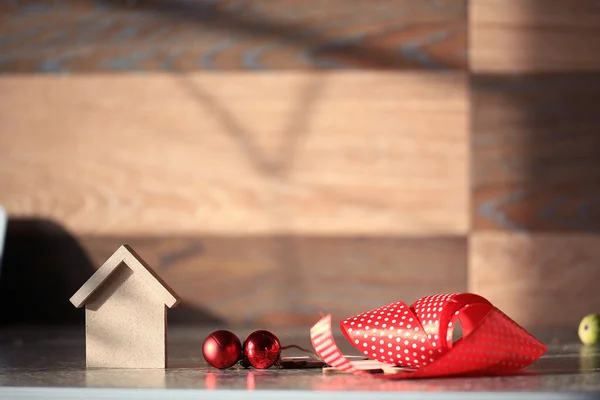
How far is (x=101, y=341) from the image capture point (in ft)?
3.37

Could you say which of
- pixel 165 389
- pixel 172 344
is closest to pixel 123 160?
pixel 172 344

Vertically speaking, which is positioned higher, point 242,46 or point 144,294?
point 242,46

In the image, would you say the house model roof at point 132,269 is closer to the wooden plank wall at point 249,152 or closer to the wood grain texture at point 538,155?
the wooden plank wall at point 249,152

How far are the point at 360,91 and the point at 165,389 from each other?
0.82 meters

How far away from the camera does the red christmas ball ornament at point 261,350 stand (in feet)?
3.34

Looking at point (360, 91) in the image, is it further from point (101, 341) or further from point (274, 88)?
point (101, 341)

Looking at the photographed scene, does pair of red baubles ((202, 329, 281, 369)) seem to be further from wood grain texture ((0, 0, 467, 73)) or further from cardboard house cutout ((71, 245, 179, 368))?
wood grain texture ((0, 0, 467, 73))

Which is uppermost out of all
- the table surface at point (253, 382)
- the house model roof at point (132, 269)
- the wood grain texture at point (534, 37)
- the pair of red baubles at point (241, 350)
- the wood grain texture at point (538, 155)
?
the wood grain texture at point (534, 37)

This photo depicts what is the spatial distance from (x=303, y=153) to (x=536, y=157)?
16.5 inches

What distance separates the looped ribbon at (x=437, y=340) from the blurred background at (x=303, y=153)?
501mm

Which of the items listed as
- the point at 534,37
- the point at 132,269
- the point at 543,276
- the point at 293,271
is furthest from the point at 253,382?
the point at 534,37

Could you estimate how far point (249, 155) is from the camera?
156 centimetres

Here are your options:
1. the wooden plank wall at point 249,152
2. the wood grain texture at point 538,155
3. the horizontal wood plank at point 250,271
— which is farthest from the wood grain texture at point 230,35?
the horizontal wood plank at point 250,271

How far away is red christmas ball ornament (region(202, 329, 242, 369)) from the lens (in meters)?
1.02
